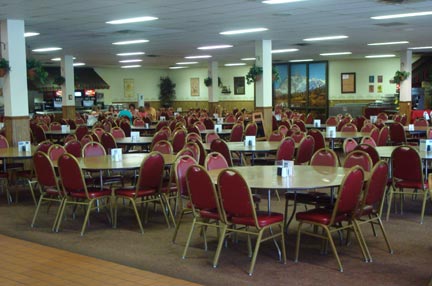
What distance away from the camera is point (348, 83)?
86.5ft

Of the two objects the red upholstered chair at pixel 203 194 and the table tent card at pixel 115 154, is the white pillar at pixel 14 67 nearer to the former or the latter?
the table tent card at pixel 115 154

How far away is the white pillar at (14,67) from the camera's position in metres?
11.4

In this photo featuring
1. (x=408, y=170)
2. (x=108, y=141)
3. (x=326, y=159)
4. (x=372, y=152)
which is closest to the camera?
(x=326, y=159)

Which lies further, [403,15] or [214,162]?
[403,15]

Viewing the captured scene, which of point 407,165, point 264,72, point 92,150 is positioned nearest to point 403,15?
point 264,72

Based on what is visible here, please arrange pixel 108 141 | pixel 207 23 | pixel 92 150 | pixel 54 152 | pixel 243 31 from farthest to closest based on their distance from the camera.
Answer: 1. pixel 243 31
2. pixel 207 23
3. pixel 108 141
4. pixel 92 150
5. pixel 54 152

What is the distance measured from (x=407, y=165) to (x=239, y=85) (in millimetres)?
23253

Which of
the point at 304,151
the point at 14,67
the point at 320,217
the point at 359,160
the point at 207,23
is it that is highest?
the point at 207,23

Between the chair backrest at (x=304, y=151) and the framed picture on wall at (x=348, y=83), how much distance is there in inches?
704

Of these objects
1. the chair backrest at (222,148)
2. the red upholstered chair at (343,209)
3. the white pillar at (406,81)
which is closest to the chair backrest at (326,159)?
the red upholstered chair at (343,209)

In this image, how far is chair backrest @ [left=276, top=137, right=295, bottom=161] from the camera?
8672 millimetres

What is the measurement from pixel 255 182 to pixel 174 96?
27.3 meters

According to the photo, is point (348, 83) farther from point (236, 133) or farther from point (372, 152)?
point (372, 152)

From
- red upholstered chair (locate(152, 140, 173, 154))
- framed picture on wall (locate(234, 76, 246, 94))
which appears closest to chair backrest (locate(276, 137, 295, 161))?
red upholstered chair (locate(152, 140, 173, 154))
